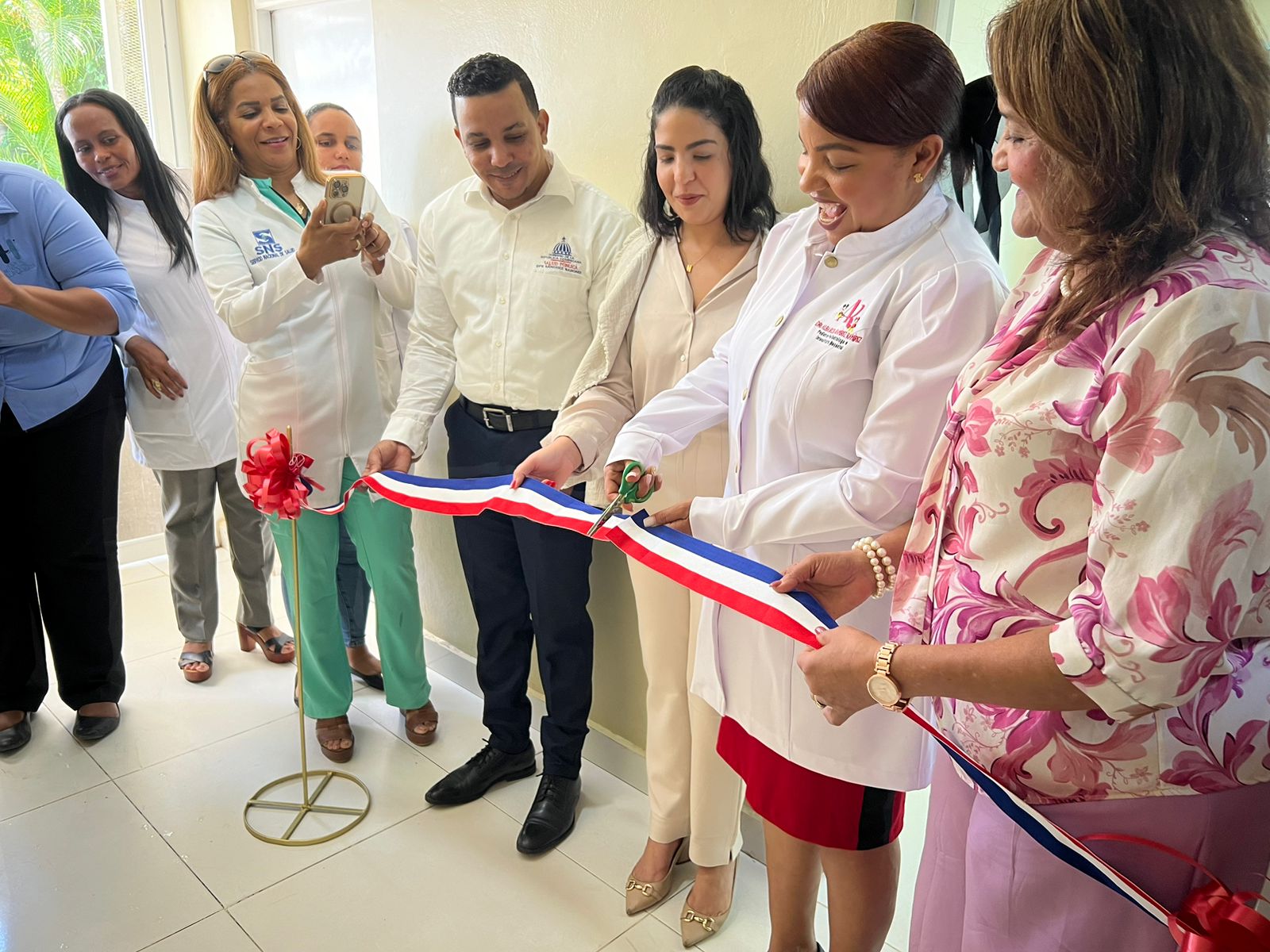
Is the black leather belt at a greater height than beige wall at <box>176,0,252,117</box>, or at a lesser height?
lesser

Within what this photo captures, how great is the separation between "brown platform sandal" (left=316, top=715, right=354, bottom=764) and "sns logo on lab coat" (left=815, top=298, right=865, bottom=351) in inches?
78.7

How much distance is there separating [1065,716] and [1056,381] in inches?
13.1

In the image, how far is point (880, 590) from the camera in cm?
128

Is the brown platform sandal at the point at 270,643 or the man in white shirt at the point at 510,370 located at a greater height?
the man in white shirt at the point at 510,370

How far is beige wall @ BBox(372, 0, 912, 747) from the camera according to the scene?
6.28 ft

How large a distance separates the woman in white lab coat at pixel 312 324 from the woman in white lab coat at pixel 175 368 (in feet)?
1.76

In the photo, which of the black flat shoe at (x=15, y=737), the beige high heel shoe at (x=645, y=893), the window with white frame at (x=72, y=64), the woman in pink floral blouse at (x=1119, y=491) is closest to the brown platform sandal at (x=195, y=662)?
the black flat shoe at (x=15, y=737)

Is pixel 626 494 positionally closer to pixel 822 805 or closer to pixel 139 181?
pixel 822 805

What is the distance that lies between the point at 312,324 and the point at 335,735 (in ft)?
3.92

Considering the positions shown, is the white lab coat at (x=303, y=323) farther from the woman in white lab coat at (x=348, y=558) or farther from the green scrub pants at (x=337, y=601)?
the woman in white lab coat at (x=348, y=558)

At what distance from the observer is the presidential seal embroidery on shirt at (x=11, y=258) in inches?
91.8

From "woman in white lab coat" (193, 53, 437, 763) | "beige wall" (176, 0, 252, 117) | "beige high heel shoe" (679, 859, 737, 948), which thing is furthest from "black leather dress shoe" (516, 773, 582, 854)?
"beige wall" (176, 0, 252, 117)

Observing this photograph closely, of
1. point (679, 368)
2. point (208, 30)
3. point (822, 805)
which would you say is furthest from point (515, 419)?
point (208, 30)

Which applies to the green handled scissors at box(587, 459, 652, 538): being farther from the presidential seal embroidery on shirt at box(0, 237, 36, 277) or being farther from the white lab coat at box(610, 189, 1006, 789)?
the presidential seal embroidery on shirt at box(0, 237, 36, 277)
